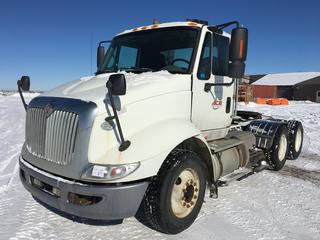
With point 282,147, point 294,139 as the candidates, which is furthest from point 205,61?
point 294,139

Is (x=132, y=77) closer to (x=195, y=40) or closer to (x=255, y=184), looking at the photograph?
(x=195, y=40)

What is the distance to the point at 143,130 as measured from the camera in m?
3.69

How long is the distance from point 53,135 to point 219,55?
2.86m

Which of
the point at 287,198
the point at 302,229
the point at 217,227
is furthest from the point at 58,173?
the point at 287,198

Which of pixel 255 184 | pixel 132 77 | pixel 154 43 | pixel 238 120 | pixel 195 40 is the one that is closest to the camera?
pixel 132 77

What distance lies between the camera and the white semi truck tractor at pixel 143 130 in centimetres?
334

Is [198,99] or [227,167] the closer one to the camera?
[198,99]

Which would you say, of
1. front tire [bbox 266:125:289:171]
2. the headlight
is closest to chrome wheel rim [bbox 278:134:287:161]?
front tire [bbox 266:125:289:171]

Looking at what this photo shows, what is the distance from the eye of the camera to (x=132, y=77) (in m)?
4.38

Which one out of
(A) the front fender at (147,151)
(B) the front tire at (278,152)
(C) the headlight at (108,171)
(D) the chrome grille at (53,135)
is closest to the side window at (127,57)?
(A) the front fender at (147,151)

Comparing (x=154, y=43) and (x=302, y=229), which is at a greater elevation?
(x=154, y=43)

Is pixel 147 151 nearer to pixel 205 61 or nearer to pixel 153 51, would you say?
pixel 205 61

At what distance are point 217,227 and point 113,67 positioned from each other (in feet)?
9.43

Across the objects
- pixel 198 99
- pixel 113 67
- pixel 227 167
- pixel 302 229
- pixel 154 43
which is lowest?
pixel 302 229
